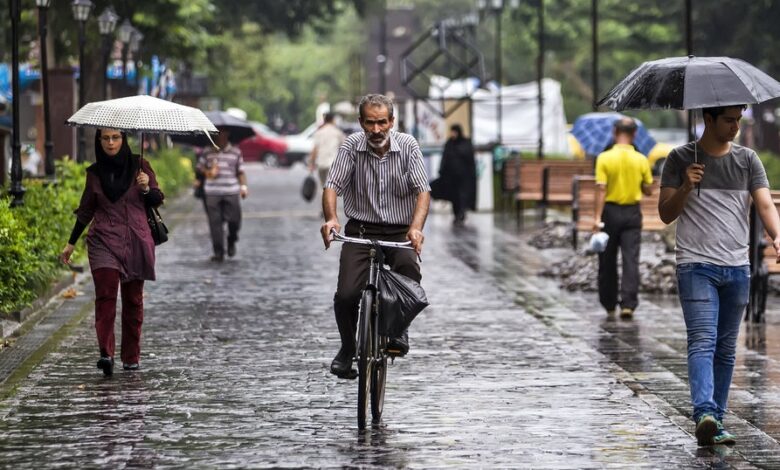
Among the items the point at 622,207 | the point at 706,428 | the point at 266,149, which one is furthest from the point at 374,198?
the point at 266,149

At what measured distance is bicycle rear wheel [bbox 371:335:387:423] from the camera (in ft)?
27.9

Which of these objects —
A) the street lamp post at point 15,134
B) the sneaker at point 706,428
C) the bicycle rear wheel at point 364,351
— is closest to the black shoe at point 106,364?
the bicycle rear wheel at point 364,351

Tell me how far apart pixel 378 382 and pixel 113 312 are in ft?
8.07

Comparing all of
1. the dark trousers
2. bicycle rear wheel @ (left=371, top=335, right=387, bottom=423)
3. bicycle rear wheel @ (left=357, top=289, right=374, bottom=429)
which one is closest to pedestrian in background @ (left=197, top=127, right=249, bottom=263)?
the dark trousers

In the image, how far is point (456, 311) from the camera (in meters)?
14.4

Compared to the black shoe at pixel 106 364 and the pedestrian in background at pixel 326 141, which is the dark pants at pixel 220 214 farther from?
the black shoe at pixel 106 364

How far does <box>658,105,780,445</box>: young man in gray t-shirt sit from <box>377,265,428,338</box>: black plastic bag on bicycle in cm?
128

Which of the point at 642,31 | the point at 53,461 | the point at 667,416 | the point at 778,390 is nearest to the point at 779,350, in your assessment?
the point at 778,390

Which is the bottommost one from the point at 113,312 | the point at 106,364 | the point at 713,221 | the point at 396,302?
the point at 106,364

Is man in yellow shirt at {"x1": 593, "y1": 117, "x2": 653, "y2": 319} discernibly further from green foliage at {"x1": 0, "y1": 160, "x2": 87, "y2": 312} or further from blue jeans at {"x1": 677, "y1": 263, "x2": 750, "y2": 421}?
blue jeans at {"x1": 677, "y1": 263, "x2": 750, "y2": 421}

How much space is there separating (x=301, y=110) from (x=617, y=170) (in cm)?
9359

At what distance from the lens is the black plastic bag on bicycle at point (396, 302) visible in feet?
27.8

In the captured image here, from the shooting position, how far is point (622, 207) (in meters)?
14.0

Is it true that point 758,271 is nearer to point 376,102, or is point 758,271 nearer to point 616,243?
point 616,243
